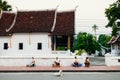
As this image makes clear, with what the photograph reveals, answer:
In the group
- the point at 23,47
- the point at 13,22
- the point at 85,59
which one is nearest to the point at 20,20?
the point at 13,22

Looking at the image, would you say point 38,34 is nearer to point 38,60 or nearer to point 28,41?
point 28,41

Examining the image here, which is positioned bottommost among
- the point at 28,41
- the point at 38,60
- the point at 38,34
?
the point at 38,60

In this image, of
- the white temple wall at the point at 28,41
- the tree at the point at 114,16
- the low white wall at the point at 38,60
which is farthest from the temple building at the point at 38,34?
the low white wall at the point at 38,60

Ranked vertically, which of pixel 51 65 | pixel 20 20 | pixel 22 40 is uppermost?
pixel 20 20

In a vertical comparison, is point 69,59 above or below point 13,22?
below

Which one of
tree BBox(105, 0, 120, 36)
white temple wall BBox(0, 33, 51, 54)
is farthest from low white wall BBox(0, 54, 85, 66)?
white temple wall BBox(0, 33, 51, 54)

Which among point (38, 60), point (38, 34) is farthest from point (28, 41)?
point (38, 60)

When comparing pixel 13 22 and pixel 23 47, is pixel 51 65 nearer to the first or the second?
pixel 23 47

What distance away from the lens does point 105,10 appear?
118 ft

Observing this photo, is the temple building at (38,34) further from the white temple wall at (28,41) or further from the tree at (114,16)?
the tree at (114,16)

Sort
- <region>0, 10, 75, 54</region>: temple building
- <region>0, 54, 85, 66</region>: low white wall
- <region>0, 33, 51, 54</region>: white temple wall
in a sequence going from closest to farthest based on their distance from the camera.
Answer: <region>0, 54, 85, 66</region>: low white wall
<region>0, 10, 75, 54</region>: temple building
<region>0, 33, 51, 54</region>: white temple wall

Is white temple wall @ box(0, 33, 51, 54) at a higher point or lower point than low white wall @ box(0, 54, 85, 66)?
higher

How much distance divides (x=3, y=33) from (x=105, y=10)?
14162 mm

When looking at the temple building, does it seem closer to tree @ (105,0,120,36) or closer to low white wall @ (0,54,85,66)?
tree @ (105,0,120,36)
